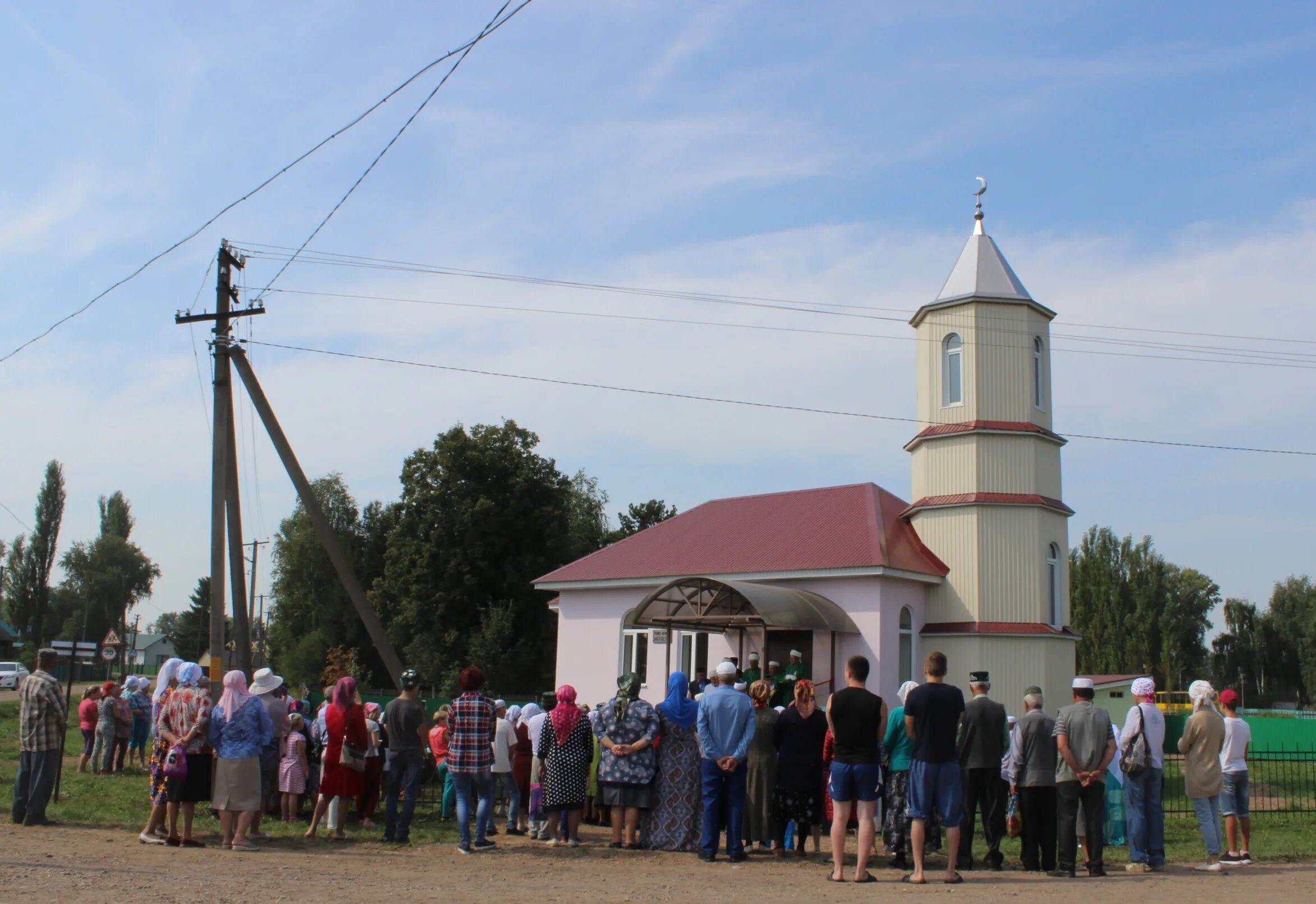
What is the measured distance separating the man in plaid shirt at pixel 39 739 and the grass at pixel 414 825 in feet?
1.42

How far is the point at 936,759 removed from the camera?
30.2 feet

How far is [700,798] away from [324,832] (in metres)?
3.84

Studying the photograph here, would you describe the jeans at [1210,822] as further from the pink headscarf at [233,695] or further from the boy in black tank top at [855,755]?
the pink headscarf at [233,695]

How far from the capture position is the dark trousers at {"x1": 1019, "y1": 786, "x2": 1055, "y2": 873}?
32.7ft

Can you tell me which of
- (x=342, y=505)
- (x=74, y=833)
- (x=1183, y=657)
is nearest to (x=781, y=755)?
(x=74, y=833)

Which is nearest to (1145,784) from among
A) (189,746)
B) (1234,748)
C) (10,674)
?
(1234,748)

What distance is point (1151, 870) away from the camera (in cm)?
1015

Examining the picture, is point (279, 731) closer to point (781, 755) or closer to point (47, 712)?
point (47, 712)

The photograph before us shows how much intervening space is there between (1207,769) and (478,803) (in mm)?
6546

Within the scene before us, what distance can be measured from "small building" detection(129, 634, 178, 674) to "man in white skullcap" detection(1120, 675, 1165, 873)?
413 feet

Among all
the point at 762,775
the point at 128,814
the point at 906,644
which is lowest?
the point at 128,814

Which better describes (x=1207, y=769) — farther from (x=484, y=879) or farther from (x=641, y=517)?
(x=641, y=517)

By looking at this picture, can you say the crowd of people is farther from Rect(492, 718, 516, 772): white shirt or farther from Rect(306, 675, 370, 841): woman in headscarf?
Rect(492, 718, 516, 772): white shirt

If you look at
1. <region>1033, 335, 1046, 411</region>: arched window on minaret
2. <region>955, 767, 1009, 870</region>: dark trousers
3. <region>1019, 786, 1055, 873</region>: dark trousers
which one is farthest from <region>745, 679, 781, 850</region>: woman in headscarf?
<region>1033, 335, 1046, 411</region>: arched window on minaret
